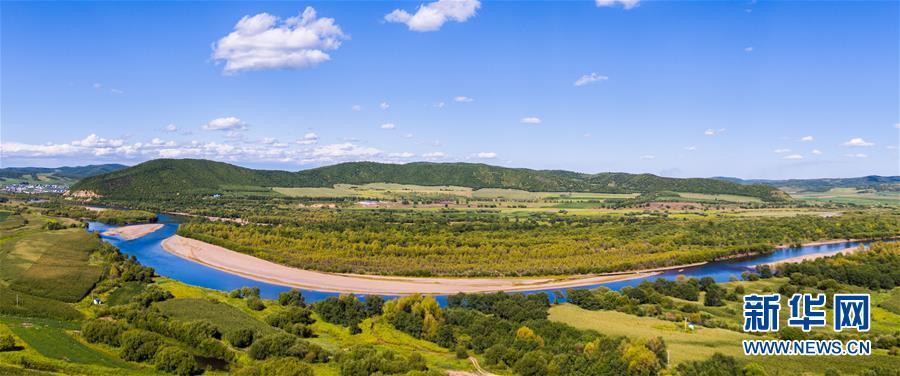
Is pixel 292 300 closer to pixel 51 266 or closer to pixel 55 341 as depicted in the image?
pixel 55 341

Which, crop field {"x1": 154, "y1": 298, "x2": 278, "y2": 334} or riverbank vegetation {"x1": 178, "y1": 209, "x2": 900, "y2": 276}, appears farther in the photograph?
riverbank vegetation {"x1": 178, "y1": 209, "x2": 900, "y2": 276}

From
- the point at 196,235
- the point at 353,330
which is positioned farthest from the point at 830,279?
the point at 196,235

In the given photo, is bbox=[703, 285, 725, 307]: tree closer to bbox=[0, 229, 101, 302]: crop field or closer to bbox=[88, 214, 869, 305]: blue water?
bbox=[88, 214, 869, 305]: blue water

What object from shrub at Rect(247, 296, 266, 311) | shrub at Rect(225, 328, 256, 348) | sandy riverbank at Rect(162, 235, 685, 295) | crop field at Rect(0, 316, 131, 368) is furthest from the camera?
sandy riverbank at Rect(162, 235, 685, 295)

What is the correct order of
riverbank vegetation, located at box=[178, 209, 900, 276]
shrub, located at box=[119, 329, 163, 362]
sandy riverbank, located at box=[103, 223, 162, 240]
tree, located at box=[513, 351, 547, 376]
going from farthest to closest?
sandy riverbank, located at box=[103, 223, 162, 240]
riverbank vegetation, located at box=[178, 209, 900, 276]
shrub, located at box=[119, 329, 163, 362]
tree, located at box=[513, 351, 547, 376]

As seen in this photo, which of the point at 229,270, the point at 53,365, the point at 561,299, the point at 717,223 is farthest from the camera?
the point at 717,223

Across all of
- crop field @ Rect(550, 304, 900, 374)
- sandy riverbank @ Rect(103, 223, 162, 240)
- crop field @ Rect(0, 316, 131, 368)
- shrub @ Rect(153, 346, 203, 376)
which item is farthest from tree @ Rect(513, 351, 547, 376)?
sandy riverbank @ Rect(103, 223, 162, 240)

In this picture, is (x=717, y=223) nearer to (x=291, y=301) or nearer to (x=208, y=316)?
(x=291, y=301)
